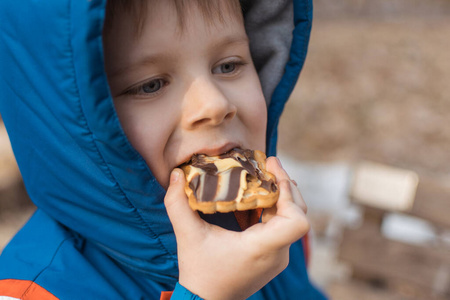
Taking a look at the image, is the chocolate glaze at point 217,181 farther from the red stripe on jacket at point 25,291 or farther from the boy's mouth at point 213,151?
the red stripe on jacket at point 25,291

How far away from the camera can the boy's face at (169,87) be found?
127 centimetres

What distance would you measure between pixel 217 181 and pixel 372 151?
5.33 meters

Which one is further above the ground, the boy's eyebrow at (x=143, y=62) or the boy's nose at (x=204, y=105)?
the boy's eyebrow at (x=143, y=62)

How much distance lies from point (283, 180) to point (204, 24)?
0.51 m

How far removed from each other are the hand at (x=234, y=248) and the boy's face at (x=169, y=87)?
0.55 feet

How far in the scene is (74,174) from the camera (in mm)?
1345

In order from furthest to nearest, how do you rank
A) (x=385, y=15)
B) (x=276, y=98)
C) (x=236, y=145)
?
(x=385, y=15)
(x=276, y=98)
(x=236, y=145)

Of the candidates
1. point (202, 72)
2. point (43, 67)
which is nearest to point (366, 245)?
point (202, 72)

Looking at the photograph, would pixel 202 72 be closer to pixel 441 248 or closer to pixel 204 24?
pixel 204 24

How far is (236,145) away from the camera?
4.75 ft

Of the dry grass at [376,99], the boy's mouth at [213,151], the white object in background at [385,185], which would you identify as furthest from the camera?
the dry grass at [376,99]

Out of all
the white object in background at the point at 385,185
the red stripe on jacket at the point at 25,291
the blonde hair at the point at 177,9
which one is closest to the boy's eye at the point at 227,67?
the blonde hair at the point at 177,9

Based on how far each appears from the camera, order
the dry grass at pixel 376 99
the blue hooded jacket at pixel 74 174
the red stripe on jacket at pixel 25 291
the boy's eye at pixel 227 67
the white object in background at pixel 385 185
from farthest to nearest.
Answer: the dry grass at pixel 376 99
the white object in background at pixel 385 185
the boy's eye at pixel 227 67
the red stripe on jacket at pixel 25 291
the blue hooded jacket at pixel 74 174

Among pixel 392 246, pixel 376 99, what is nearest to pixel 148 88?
pixel 392 246
